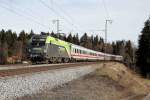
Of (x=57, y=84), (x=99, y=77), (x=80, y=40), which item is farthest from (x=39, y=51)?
(x=80, y=40)

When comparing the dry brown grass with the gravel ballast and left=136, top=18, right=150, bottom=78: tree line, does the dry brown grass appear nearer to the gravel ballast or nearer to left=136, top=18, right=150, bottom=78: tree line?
the gravel ballast

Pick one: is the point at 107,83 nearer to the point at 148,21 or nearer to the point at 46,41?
the point at 46,41

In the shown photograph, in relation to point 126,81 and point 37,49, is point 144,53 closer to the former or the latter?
point 37,49

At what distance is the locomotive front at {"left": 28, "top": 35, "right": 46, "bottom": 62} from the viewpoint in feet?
129

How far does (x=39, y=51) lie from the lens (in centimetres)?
3953

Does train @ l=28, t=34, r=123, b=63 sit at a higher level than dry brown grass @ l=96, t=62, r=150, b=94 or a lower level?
higher

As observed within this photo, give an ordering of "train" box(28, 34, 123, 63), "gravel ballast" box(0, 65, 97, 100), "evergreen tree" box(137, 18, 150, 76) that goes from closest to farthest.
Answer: "gravel ballast" box(0, 65, 97, 100), "train" box(28, 34, 123, 63), "evergreen tree" box(137, 18, 150, 76)

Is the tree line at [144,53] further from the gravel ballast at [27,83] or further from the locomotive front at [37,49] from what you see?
the gravel ballast at [27,83]

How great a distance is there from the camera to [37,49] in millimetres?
39844

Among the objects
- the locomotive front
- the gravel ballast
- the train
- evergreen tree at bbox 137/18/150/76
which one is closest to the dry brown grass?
the train

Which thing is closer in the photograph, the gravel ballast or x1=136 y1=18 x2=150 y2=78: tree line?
the gravel ballast

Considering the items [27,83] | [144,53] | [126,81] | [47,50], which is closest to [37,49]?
[47,50]

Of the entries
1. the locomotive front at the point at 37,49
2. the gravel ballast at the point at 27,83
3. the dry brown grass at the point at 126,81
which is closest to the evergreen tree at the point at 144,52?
the dry brown grass at the point at 126,81

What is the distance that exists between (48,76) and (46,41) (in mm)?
18486
